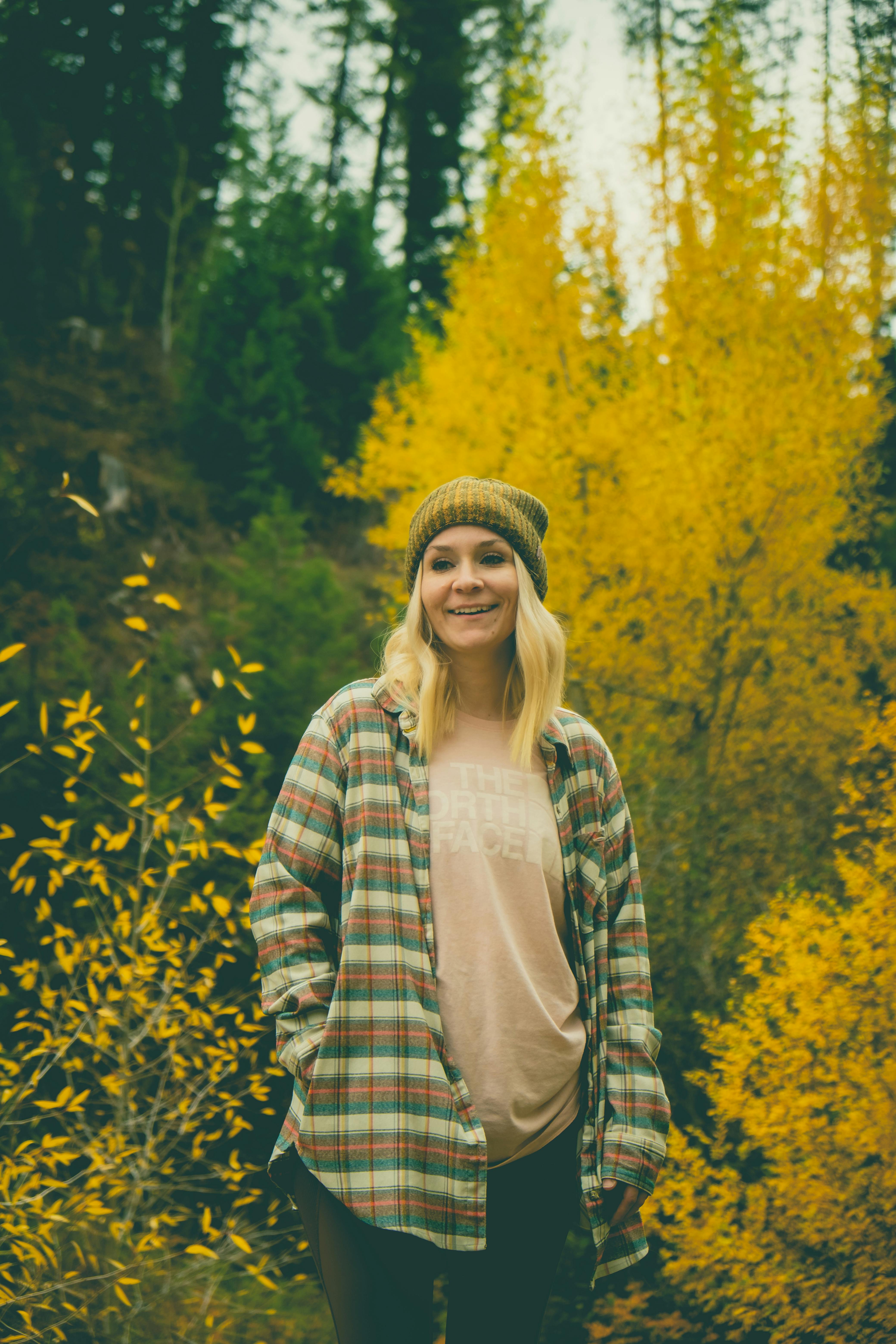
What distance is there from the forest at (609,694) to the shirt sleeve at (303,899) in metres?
0.80

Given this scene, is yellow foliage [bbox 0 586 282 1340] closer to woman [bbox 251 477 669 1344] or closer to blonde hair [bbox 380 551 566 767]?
woman [bbox 251 477 669 1344]

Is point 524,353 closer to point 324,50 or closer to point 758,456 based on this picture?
point 758,456

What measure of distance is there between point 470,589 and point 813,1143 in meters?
2.69

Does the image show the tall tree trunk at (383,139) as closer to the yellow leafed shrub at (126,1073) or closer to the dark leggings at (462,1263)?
the yellow leafed shrub at (126,1073)

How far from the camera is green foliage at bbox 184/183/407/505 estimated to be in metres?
11.4

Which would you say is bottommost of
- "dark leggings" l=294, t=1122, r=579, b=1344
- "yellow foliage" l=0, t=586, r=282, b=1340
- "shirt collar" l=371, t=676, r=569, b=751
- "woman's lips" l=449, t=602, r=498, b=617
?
"yellow foliage" l=0, t=586, r=282, b=1340

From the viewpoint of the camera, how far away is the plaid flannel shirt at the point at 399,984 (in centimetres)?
135

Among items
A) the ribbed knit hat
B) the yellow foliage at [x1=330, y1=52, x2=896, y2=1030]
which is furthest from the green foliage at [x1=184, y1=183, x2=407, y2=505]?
the ribbed knit hat

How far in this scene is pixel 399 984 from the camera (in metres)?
1.38

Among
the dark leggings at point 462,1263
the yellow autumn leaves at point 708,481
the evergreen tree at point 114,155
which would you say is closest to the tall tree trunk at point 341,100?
the evergreen tree at point 114,155

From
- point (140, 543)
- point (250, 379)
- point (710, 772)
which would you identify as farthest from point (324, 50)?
point (710, 772)

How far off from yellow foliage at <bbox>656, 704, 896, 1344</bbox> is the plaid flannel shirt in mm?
1875

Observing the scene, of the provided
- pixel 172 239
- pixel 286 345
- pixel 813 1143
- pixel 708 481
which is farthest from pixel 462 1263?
pixel 172 239

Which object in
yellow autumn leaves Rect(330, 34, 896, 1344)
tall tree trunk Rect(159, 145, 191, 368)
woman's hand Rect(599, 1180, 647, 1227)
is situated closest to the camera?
woman's hand Rect(599, 1180, 647, 1227)
